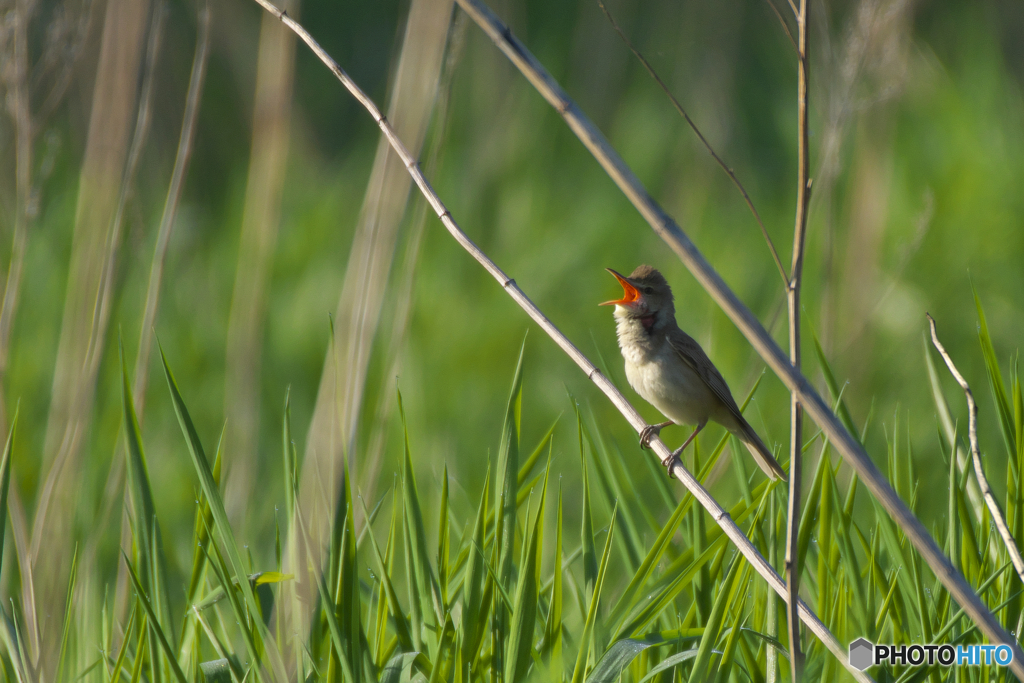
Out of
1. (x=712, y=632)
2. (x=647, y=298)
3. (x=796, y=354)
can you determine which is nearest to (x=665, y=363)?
(x=647, y=298)

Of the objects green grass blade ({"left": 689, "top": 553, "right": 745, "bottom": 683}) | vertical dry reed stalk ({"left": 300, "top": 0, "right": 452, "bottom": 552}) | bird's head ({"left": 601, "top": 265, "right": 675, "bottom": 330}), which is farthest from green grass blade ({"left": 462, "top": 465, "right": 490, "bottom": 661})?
bird's head ({"left": 601, "top": 265, "right": 675, "bottom": 330})

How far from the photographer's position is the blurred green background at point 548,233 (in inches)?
141

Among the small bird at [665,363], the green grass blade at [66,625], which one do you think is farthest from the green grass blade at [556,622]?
the small bird at [665,363]

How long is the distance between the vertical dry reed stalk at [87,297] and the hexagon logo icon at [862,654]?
64.1 inches

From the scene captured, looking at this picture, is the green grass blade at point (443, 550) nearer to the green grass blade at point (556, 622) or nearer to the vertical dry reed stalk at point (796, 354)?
the green grass blade at point (556, 622)

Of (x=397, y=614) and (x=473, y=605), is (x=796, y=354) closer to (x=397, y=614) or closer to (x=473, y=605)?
(x=473, y=605)

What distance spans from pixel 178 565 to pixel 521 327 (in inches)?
83.9

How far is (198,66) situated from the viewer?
7.38 feet

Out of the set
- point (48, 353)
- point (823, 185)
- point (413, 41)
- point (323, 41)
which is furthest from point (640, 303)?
point (323, 41)

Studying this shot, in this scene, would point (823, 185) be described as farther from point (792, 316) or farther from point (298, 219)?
point (298, 219)

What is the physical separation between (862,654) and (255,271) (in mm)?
1834

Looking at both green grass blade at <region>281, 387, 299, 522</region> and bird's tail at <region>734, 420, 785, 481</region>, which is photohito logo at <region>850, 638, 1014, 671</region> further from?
green grass blade at <region>281, 387, 299, 522</region>

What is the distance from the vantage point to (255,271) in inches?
97.2

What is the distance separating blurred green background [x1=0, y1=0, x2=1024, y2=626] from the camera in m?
3.58
